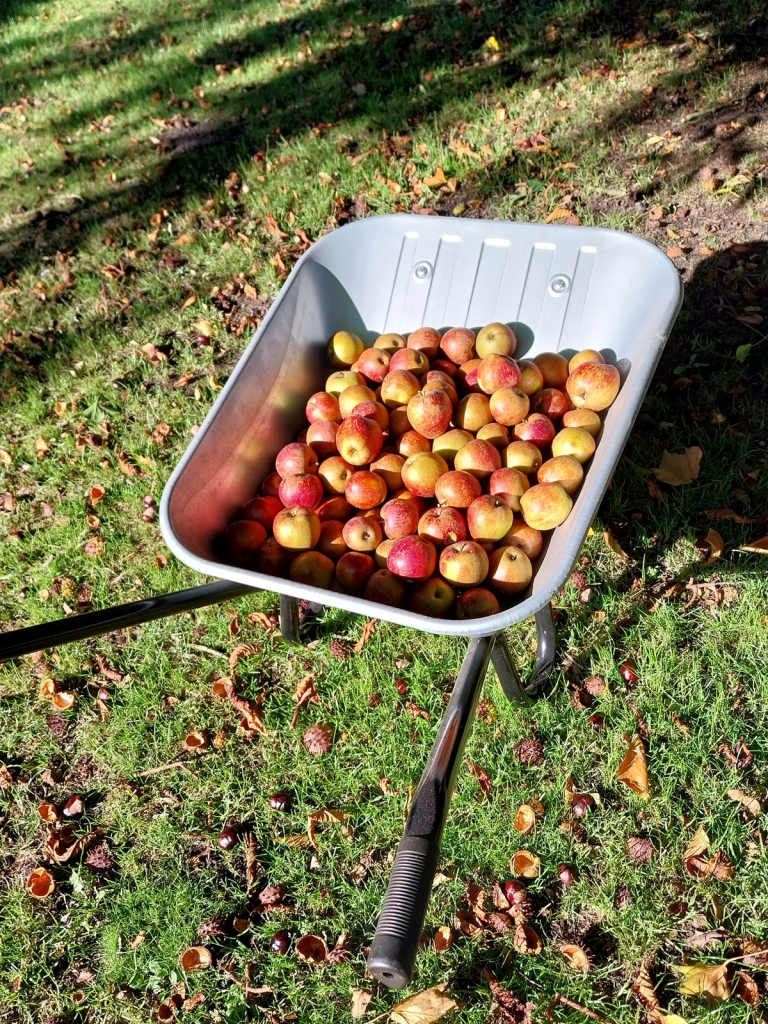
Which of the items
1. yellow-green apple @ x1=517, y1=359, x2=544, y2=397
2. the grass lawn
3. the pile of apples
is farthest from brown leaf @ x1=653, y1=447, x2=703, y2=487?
yellow-green apple @ x1=517, y1=359, x2=544, y2=397

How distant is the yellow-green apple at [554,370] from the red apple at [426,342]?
39 centimetres

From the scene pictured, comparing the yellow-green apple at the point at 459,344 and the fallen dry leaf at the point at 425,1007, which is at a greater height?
the yellow-green apple at the point at 459,344

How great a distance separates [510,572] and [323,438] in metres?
0.83

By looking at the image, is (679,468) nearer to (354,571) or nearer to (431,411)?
(431,411)

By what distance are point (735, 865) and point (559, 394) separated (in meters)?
1.53

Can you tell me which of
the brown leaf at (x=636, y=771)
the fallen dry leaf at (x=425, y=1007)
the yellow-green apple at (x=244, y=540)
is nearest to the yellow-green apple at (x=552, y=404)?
the yellow-green apple at (x=244, y=540)

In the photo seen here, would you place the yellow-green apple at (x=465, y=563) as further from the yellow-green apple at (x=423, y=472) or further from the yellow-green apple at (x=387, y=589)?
the yellow-green apple at (x=423, y=472)

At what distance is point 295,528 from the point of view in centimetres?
219

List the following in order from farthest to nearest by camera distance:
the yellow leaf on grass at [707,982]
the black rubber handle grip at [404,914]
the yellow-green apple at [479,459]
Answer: the yellow-green apple at [479,459] → the yellow leaf on grass at [707,982] → the black rubber handle grip at [404,914]

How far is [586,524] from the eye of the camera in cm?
172

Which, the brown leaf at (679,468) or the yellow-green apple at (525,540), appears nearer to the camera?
the yellow-green apple at (525,540)

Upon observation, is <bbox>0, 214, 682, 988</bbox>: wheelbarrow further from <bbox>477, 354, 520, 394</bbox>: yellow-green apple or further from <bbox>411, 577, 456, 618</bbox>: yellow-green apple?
<bbox>477, 354, 520, 394</bbox>: yellow-green apple

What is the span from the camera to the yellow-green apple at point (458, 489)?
7.22 ft

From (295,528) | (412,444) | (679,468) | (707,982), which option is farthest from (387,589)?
(679,468)
